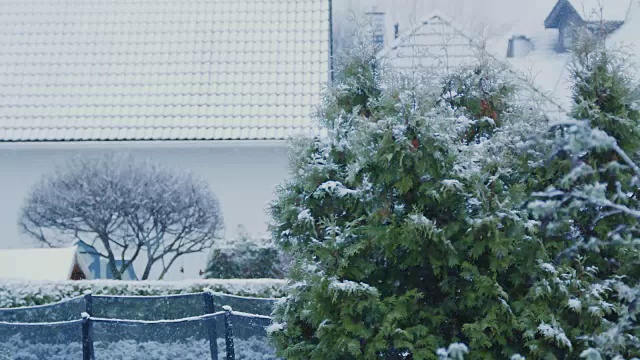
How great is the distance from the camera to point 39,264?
12.9 metres

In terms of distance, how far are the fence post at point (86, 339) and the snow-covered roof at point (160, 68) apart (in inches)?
327

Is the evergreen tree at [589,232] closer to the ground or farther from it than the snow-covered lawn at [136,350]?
farther from it

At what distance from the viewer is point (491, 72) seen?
299 inches

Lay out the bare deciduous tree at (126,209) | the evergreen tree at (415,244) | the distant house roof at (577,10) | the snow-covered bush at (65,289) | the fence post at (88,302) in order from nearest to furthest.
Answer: the evergreen tree at (415,244)
the fence post at (88,302)
the snow-covered bush at (65,289)
the bare deciduous tree at (126,209)
the distant house roof at (577,10)

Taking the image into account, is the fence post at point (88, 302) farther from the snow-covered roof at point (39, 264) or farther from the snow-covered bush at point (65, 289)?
the snow-covered roof at point (39, 264)

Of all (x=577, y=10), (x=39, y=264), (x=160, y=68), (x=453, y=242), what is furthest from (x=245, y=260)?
(x=577, y=10)

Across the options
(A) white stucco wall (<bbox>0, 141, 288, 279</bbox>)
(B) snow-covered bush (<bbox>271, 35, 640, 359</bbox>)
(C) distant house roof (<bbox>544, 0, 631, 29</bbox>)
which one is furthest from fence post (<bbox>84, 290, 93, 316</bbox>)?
(C) distant house roof (<bbox>544, 0, 631, 29</bbox>)

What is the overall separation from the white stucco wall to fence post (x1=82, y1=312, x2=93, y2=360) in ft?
27.2

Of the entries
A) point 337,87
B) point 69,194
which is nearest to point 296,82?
point 69,194

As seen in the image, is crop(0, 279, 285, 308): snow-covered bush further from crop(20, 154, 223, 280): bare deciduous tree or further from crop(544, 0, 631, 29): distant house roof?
crop(544, 0, 631, 29): distant house roof

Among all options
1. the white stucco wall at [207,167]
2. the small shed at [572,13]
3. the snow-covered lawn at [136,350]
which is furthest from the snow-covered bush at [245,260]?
the small shed at [572,13]

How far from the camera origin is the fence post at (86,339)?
9081 mm

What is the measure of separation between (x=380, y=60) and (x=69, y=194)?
7.74 m

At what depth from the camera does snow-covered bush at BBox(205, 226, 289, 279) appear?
571 inches
